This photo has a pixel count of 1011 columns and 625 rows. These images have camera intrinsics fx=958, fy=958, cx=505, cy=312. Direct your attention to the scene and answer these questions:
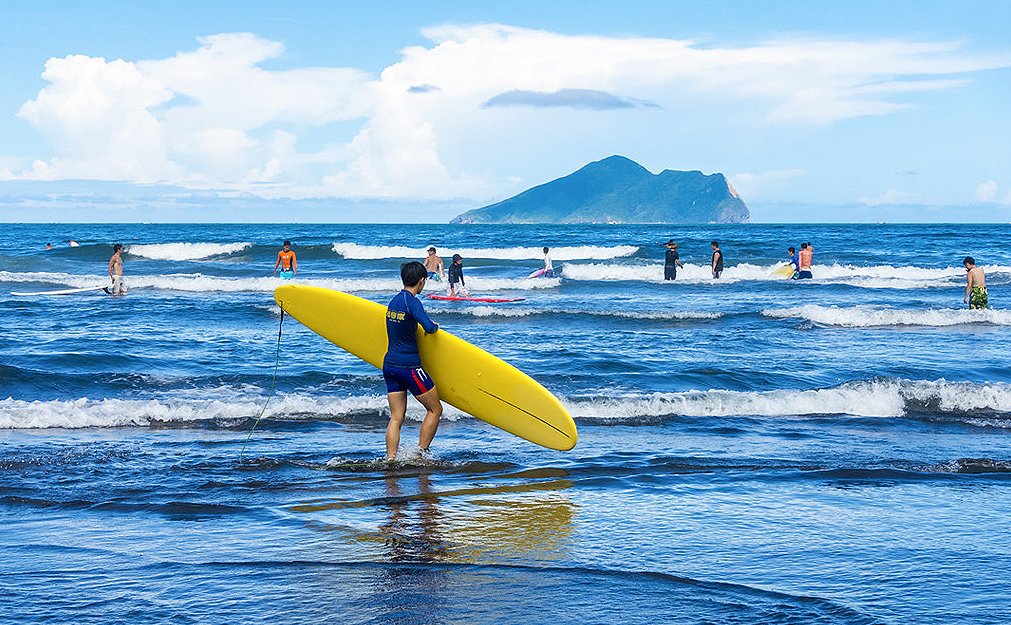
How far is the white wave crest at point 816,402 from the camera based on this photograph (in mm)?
10945

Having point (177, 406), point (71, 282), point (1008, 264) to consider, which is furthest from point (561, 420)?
point (1008, 264)

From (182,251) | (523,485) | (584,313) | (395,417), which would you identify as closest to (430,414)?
(395,417)

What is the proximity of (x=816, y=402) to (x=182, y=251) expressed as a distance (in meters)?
46.1

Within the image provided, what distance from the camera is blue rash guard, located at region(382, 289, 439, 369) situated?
7.88m

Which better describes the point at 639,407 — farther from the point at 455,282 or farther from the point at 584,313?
the point at 455,282

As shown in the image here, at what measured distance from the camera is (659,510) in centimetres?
655

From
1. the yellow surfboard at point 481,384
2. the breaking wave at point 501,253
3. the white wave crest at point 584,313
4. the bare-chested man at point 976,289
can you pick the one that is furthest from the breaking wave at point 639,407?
the breaking wave at point 501,253

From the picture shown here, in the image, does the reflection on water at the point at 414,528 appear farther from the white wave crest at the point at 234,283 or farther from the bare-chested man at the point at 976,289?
the white wave crest at the point at 234,283

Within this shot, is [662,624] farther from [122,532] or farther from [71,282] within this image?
[71,282]

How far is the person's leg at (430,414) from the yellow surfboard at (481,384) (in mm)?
522

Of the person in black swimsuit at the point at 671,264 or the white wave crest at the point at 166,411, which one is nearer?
the white wave crest at the point at 166,411

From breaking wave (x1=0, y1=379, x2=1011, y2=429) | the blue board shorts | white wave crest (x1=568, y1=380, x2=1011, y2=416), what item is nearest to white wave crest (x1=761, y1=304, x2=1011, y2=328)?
white wave crest (x1=568, y1=380, x2=1011, y2=416)

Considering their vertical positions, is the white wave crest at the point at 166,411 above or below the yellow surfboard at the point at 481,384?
below

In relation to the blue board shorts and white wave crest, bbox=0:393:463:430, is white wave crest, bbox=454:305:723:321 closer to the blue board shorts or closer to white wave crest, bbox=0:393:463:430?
white wave crest, bbox=0:393:463:430
